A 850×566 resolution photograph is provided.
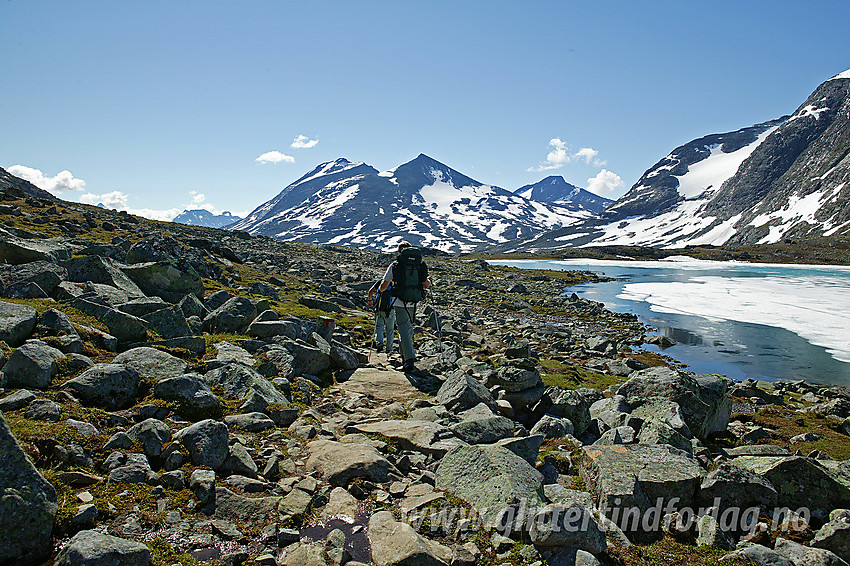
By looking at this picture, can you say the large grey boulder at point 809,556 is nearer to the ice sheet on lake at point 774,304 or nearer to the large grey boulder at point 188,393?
the large grey boulder at point 188,393

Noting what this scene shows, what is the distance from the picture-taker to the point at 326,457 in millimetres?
7391

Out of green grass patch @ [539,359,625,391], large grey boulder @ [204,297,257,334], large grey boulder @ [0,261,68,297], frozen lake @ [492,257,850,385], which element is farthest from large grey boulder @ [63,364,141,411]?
frozen lake @ [492,257,850,385]

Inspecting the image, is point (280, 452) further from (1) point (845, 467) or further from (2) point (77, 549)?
(1) point (845, 467)

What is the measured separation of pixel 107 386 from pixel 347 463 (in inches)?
160

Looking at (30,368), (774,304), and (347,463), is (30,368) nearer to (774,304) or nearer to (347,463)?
(347,463)

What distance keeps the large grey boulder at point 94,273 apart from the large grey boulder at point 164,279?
178 cm

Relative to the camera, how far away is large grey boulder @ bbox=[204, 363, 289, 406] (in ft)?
29.5

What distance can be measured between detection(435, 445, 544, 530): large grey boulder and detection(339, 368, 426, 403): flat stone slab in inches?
182

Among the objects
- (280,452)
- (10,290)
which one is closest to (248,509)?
(280,452)

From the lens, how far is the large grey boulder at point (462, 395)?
10734 mm

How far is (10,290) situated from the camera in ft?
34.0

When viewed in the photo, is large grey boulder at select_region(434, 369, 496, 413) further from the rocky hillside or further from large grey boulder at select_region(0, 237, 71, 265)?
large grey boulder at select_region(0, 237, 71, 265)

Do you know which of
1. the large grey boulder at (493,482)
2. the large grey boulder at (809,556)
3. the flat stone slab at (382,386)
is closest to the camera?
the large grey boulder at (809,556)

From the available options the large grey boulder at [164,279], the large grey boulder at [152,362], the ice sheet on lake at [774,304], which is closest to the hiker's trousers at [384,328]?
the large grey boulder at [164,279]
